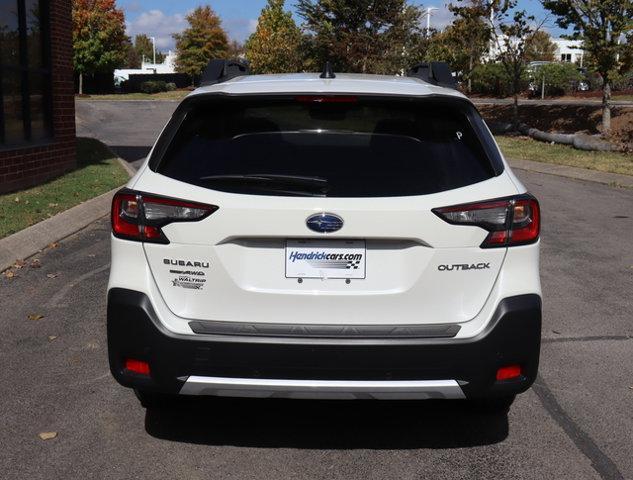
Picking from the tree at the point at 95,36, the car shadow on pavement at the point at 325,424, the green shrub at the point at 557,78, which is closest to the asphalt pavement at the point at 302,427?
the car shadow on pavement at the point at 325,424

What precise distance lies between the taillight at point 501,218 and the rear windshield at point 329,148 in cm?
14

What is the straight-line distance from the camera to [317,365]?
10.9 ft

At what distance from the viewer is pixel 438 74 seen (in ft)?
14.2

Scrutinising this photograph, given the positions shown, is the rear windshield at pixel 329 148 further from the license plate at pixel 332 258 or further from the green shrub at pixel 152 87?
the green shrub at pixel 152 87

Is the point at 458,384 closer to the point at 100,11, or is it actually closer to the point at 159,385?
the point at 159,385

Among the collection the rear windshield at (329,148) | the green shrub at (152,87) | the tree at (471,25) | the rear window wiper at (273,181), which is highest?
the tree at (471,25)

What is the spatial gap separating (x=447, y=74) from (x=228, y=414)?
2173 mm

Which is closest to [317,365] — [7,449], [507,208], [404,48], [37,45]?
[507,208]

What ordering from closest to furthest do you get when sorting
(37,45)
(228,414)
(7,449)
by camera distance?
1. (7,449)
2. (228,414)
3. (37,45)

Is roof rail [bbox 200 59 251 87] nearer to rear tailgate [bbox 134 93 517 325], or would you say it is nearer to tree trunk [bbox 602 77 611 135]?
rear tailgate [bbox 134 93 517 325]

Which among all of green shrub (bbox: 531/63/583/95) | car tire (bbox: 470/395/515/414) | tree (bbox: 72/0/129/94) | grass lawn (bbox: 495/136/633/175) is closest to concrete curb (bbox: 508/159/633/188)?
grass lawn (bbox: 495/136/633/175)

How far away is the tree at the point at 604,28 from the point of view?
20875 millimetres

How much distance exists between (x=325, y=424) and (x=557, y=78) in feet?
185

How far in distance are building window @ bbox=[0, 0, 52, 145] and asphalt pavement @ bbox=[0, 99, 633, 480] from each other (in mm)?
6650
